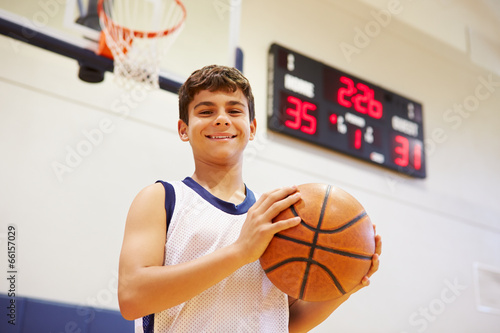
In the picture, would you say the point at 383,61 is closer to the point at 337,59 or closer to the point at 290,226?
the point at 337,59

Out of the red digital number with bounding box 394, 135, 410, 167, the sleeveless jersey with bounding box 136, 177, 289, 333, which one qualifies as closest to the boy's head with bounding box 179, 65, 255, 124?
the sleeveless jersey with bounding box 136, 177, 289, 333

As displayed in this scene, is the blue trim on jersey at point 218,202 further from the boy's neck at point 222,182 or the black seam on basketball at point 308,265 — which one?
the black seam on basketball at point 308,265

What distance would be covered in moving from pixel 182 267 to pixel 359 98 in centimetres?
361

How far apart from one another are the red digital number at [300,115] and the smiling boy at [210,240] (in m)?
2.44

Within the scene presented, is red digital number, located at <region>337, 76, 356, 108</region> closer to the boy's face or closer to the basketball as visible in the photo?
the boy's face

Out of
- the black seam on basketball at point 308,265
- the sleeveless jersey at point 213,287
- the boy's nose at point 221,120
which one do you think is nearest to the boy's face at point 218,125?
the boy's nose at point 221,120

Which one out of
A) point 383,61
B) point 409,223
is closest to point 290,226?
point 409,223

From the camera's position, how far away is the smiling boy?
123 centimetres

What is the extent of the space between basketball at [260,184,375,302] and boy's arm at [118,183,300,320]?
0.05 meters

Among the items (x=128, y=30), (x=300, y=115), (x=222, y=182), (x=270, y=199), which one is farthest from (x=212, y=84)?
(x=300, y=115)

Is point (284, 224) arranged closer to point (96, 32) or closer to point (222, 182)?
point (222, 182)

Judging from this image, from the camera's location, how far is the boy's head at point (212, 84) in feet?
5.10

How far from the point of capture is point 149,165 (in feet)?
11.3

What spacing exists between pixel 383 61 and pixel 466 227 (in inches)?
70.8
